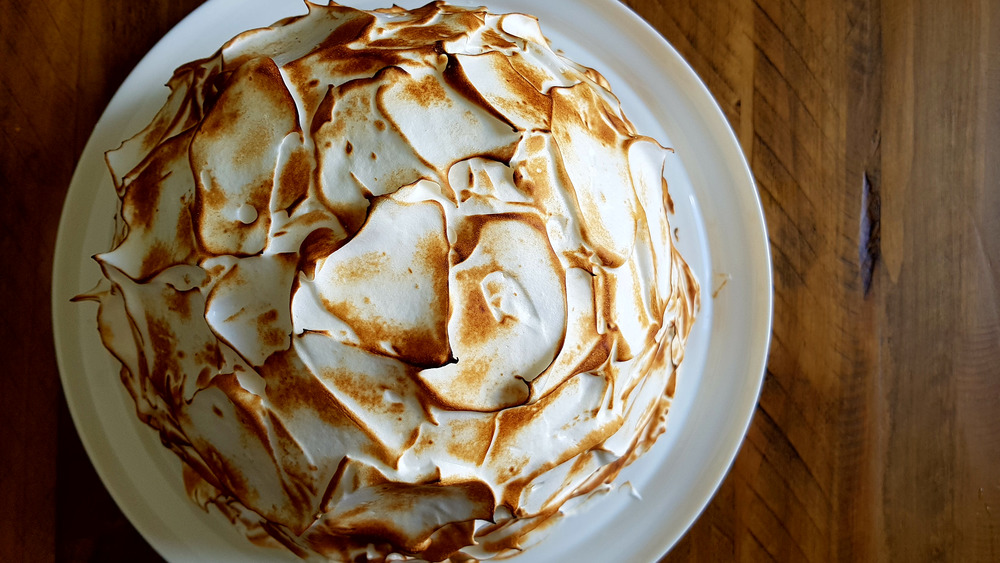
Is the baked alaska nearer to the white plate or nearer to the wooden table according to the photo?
the white plate

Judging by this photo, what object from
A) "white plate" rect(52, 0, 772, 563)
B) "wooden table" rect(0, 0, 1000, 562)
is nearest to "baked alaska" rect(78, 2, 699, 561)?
"white plate" rect(52, 0, 772, 563)

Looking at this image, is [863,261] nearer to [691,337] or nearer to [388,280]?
[691,337]

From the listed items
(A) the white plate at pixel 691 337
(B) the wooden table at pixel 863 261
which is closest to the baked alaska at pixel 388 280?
(A) the white plate at pixel 691 337

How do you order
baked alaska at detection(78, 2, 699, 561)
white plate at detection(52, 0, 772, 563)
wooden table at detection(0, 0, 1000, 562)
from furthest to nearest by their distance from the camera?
wooden table at detection(0, 0, 1000, 562), white plate at detection(52, 0, 772, 563), baked alaska at detection(78, 2, 699, 561)

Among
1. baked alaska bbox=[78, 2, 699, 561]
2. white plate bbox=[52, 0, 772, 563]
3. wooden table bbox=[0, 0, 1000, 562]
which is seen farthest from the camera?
wooden table bbox=[0, 0, 1000, 562]

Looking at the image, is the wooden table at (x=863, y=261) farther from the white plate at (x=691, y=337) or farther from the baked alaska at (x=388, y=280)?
the baked alaska at (x=388, y=280)

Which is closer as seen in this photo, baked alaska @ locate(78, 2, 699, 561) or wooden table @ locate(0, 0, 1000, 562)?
baked alaska @ locate(78, 2, 699, 561)

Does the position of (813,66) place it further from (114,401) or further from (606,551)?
(114,401)
